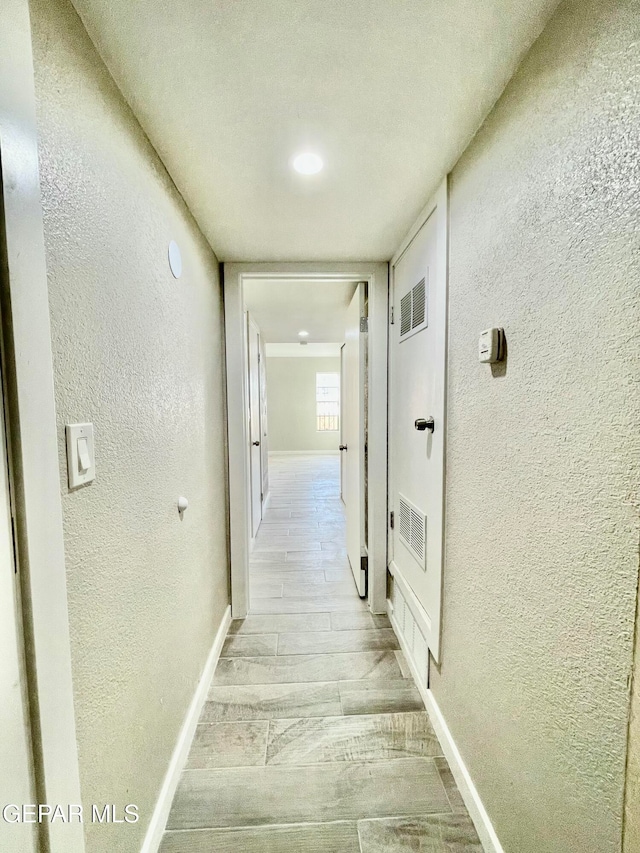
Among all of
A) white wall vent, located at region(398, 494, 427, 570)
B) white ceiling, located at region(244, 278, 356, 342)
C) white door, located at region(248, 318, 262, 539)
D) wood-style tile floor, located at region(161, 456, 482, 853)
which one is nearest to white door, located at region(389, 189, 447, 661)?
white wall vent, located at region(398, 494, 427, 570)

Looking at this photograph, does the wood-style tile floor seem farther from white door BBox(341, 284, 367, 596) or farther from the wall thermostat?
the wall thermostat

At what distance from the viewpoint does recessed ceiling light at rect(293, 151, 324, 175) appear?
3.63ft

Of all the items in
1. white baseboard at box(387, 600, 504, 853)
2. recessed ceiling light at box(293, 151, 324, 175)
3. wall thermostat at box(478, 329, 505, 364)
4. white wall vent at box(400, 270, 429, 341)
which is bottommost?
white baseboard at box(387, 600, 504, 853)

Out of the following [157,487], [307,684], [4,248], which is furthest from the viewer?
[307,684]

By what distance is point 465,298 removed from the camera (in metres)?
1.12

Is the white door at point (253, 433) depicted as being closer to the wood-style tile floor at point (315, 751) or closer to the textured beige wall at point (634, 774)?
the wood-style tile floor at point (315, 751)

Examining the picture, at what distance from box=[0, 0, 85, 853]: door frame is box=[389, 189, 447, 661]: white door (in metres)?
1.15

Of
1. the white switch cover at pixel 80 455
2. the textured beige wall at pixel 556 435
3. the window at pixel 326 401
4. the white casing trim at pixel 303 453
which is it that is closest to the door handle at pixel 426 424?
the textured beige wall at pixel 556 435

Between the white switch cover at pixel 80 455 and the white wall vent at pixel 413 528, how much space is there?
124 centimetres

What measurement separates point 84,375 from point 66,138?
18.3 inches

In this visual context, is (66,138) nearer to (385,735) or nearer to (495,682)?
(495,682)

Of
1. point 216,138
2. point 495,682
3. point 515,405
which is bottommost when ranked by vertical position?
point 495,682

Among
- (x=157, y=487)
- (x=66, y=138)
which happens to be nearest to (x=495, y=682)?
(x=157, y=487)

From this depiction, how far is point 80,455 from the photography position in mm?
689
